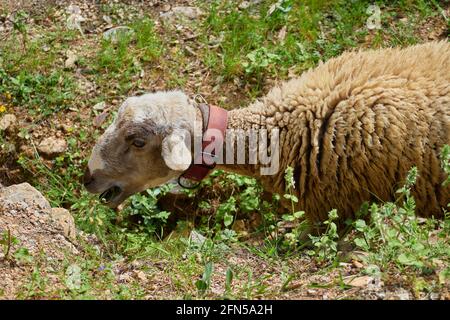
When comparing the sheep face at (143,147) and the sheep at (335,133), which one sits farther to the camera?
the sheep face at (143,147)

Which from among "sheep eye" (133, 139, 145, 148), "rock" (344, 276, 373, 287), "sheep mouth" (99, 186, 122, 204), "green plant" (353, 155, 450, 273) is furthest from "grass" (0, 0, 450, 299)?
"rock" (344, 276, 373, 287)

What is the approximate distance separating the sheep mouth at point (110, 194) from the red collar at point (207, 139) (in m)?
0.59

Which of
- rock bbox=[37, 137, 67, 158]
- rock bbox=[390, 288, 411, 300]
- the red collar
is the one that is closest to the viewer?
rock bbox=[390, 288, 411, 300]

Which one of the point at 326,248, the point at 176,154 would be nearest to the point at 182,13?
the point at 176,154

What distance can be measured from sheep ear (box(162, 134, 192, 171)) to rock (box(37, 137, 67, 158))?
2010 millimetres

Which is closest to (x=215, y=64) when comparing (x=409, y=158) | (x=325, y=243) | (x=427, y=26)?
(x=427, y=26)

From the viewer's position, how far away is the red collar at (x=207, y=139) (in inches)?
213

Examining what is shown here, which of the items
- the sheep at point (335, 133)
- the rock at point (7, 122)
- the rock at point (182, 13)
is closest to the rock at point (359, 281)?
the sheep at point (335, 133)

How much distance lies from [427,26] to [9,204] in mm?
4669

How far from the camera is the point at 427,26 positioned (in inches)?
288

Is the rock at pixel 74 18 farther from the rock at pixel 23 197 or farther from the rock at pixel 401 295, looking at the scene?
the rock at pixel 401 295

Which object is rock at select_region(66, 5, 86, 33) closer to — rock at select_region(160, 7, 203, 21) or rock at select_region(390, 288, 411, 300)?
rock at select_region(160, 7, 203, 21)

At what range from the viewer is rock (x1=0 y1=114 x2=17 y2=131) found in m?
7.00
